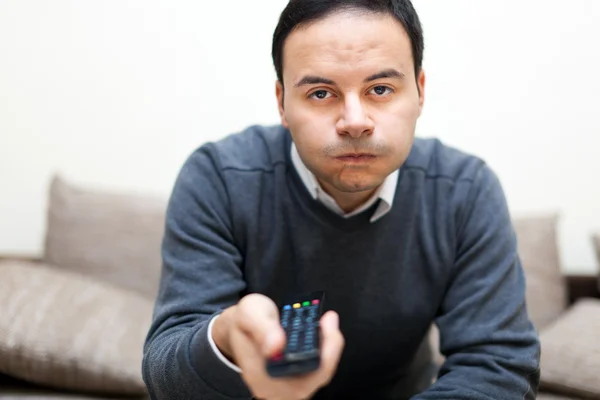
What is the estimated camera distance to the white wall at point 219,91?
2.04 meters

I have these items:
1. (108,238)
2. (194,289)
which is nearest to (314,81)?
(194,289)

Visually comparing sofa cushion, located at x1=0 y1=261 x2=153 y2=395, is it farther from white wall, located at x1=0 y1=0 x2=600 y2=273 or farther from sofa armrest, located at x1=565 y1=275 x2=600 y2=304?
sofa armrest, located at x1=565 y1=275 x2=600 y2=304

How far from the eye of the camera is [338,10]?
3.38 feet

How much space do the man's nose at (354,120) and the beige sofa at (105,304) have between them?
0.87 meters

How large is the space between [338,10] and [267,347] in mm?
601

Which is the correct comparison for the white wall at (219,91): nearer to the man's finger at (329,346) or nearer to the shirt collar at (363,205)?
the shirt collar at (363,205)

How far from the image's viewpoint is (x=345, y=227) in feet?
3.83

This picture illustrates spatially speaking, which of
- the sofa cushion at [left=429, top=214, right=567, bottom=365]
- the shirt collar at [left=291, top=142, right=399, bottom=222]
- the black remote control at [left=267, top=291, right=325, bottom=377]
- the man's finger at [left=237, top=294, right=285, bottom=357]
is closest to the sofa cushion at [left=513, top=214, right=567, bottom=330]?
the sofa cushion at [left=429, top=214, right=567, bottom=365]

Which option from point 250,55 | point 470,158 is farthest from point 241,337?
point 250,55

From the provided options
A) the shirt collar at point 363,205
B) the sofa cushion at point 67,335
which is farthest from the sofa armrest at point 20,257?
the shirt collar at point 363,205

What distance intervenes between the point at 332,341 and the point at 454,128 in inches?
61.2

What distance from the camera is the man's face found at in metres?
1.00

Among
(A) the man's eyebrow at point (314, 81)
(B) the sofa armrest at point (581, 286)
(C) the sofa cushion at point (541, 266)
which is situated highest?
(A) the man's eyebrow at point (314, 81)

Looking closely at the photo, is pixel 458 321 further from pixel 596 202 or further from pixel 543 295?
pixel 596 202
